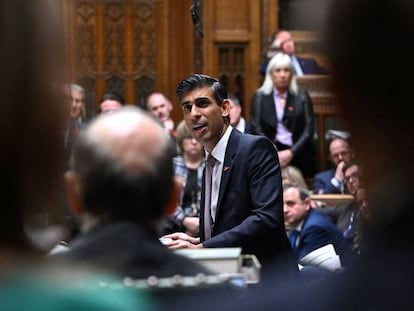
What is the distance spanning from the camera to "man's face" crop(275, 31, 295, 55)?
10.4 meters

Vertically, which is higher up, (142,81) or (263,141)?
(263,141)

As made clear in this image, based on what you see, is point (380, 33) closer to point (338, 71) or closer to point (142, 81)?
point (338, 71)

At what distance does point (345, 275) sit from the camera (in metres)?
1.70

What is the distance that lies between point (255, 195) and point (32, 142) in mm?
3353

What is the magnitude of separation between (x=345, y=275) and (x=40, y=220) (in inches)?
18.9

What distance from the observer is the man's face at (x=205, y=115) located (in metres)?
5.23

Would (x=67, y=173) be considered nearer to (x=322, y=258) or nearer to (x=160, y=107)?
(x=322, y=258)

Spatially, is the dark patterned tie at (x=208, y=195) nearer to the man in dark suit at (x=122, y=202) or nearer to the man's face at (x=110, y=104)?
the man in dark suit at (x=122, y=202)

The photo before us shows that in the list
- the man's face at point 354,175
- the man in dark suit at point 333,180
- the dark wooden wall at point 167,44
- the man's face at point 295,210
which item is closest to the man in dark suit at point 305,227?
the man's face at point 295,210

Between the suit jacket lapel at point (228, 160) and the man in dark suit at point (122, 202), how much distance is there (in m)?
3.01

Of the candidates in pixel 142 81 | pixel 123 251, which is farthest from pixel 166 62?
pixel 123 251

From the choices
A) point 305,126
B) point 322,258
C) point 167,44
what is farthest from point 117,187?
point 167,44

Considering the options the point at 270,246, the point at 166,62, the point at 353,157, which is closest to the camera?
the point at 353,157

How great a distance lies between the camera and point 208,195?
513 centimetres
